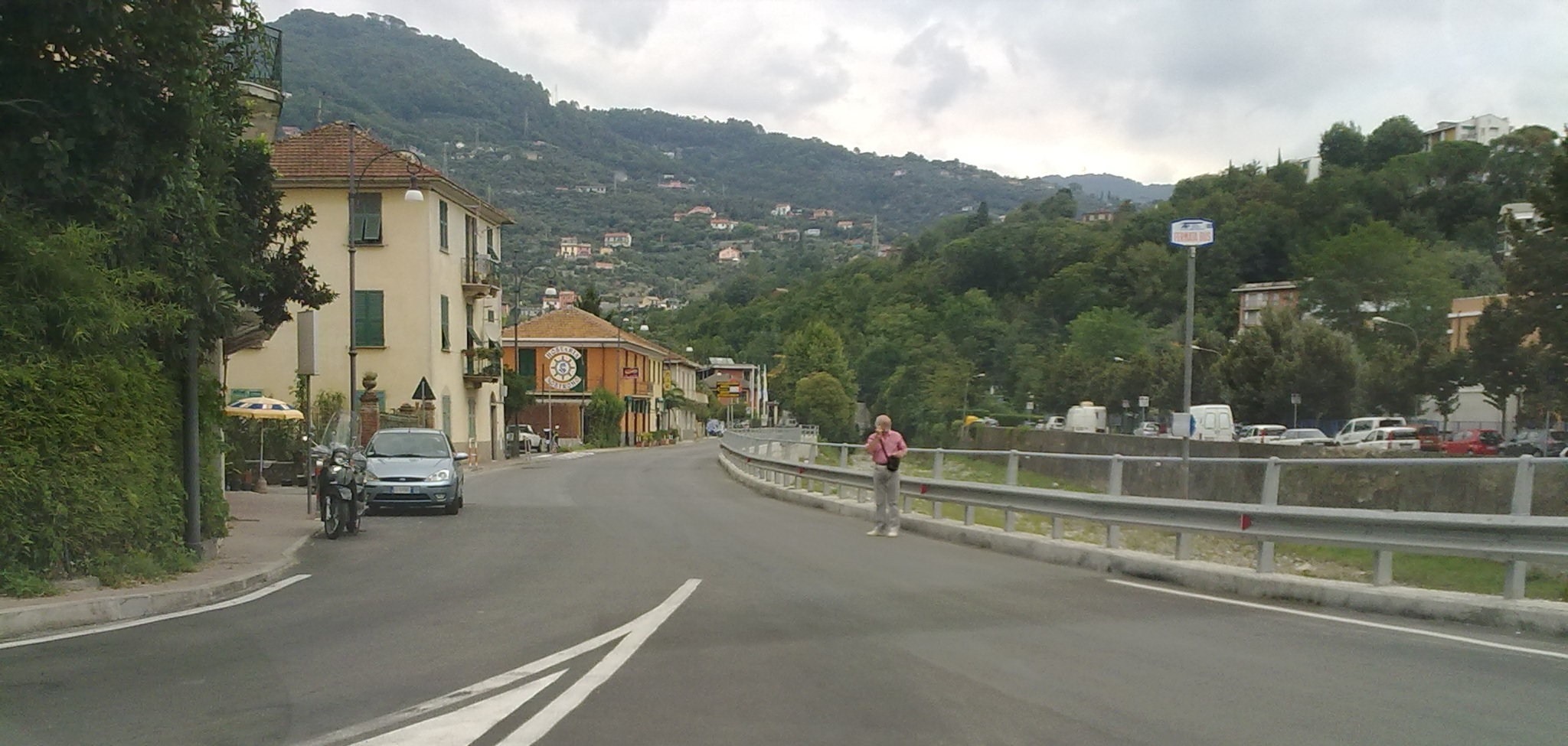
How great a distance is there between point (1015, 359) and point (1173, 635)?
80300 mm

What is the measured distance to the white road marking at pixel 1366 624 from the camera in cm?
763

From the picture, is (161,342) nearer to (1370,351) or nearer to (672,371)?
(1370,351)

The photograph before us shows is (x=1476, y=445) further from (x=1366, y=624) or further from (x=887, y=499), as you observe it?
(x=1366, y=624)

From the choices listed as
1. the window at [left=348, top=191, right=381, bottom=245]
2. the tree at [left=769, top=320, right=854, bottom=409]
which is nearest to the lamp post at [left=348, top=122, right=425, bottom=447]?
the window at [left=348, top=191, right=381, bottom=245]

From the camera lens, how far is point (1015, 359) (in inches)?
3442

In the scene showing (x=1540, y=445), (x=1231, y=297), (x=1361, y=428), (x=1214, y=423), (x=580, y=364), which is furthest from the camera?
(x=1231, y=297)

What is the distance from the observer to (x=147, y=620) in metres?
9.60

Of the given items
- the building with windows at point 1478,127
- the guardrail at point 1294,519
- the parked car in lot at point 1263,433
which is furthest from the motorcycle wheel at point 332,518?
the building with windows at point 1478,127

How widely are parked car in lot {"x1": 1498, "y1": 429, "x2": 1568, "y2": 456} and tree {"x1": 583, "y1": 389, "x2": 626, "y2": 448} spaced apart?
5008cm

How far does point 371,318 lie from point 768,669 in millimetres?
40471

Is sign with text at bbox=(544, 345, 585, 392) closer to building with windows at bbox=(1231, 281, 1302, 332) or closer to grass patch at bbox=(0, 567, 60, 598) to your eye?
building with windows at bbox=(1231, 281, 1302, 332)

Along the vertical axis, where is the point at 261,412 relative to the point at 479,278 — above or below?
below

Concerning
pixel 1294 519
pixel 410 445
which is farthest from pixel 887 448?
pixel 410 445

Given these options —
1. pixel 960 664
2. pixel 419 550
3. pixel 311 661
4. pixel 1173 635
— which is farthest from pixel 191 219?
pixel 1173 635
